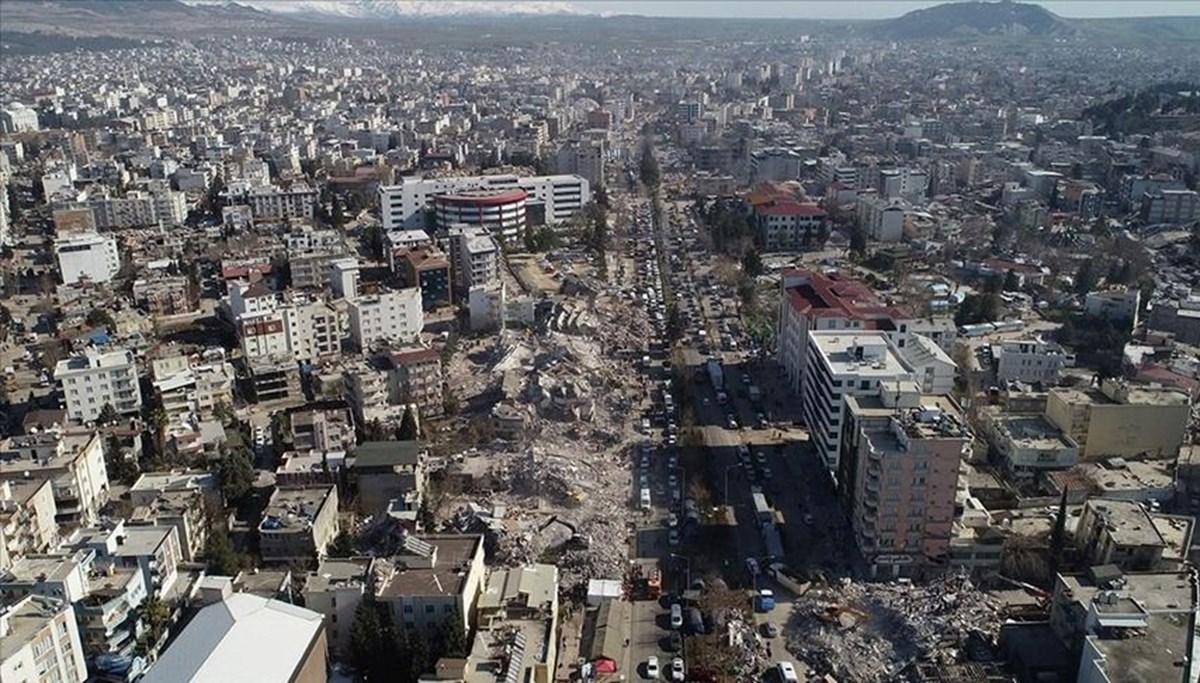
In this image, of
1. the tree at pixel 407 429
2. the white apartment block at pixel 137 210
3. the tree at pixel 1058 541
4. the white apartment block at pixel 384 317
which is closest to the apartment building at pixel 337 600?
the tree at pixel 407 429

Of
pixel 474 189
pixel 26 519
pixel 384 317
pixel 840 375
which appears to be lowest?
pixel 26 519

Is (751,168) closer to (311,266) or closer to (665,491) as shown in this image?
(311,266)

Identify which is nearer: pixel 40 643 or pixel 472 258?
pixel 40 643

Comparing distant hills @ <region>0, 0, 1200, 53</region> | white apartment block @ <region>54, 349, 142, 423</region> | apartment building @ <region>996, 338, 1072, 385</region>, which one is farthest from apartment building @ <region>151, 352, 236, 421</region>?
distant hills @ <region>0, 0, 1200, 53</region>

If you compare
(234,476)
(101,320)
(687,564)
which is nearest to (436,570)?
(687,564)

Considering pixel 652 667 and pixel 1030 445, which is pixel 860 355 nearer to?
pixel 1030 445
